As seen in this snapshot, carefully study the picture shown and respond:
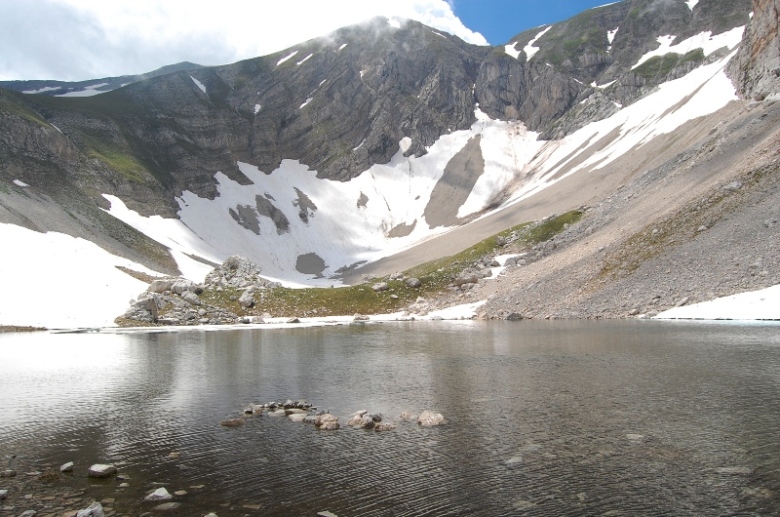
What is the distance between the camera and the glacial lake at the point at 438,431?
13.1m

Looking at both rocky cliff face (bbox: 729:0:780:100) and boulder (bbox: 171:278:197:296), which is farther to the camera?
rocky cliff face (bbox: 729:0:780:100)

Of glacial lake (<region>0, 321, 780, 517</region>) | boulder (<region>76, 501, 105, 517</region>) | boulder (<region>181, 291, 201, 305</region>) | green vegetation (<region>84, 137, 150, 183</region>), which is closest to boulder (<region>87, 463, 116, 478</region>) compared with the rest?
glacial lake (<region>0, 321, 780, 517</region>)

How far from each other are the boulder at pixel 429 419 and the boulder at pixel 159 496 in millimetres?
9330

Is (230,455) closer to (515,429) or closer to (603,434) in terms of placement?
(515,429)

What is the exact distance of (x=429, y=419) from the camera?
66.3ft

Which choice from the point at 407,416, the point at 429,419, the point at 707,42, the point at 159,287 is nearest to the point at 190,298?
the point at 159,287

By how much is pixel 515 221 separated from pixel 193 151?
113 metres

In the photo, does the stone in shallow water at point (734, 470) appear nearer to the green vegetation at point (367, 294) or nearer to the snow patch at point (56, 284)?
the snow patch at point (56, 284)

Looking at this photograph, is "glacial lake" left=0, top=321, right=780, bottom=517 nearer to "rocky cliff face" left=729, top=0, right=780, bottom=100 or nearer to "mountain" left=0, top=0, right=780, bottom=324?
"mountain" left=0, top=0, right=780, bottom=324

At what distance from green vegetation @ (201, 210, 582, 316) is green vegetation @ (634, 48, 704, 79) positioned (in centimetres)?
10969

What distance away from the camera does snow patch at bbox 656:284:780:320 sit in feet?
157

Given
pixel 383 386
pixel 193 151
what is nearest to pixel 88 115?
pixel 193 151

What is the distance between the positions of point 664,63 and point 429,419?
668 ft

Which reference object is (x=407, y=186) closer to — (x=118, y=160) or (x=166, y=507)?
(x=118, y=160)
